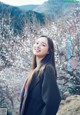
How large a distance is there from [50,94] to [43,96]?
74 mm

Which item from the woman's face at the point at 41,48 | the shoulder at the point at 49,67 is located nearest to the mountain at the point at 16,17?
the woman's face at the point at 41,48

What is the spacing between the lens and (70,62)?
11.5 metres

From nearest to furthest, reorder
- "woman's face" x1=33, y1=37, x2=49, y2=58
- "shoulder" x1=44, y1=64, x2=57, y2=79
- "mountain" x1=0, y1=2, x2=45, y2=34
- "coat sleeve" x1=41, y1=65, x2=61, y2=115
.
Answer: "coat sleeve" x1=41, y1=65, x2=61, y2=115
"shoulder" x1=44, y1=64, x2=57, y2=79
"woman's face" x1=33, y1=37, x2=49, y2=58
"mountain" x1=0, y1=2, x2=45, y2=34

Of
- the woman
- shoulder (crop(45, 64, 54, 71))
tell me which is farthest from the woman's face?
shoulder (crop(45, 64, 54, 71))

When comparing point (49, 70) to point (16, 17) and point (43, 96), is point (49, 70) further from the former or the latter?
point (16, 17)

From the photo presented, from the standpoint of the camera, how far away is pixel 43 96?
2854 millimetres

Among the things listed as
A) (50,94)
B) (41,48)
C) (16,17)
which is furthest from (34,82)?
(16,17)

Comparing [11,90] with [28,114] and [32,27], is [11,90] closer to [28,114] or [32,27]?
[32,27]

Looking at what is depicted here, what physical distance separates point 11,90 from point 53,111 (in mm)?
9983

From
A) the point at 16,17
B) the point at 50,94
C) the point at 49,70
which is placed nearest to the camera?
the point at 50,94

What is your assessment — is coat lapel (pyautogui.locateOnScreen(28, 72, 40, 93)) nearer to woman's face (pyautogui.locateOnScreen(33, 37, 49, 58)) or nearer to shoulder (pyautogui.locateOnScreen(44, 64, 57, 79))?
shoulder (pyautogui.locateOnScreen(44, 64, 57, 79))

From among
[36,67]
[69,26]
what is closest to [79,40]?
[69,26]

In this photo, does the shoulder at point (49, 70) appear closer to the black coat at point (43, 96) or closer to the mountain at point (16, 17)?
the black coat at point (43, 96)

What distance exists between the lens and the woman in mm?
2816
